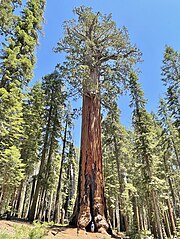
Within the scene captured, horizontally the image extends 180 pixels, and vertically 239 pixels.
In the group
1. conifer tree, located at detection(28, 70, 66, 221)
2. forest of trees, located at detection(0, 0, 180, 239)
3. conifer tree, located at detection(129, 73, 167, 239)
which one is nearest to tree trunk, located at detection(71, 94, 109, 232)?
forest of trees, located at detection(0, 0, 180, 239)

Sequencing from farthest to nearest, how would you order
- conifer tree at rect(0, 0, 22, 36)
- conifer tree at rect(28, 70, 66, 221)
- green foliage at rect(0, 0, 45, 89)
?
conifer tree at rect(28, 70, 66, 221) → green foliage at rect(0, 0, 45, 89) → conifer tree at rect(0, 0, 22, 36)

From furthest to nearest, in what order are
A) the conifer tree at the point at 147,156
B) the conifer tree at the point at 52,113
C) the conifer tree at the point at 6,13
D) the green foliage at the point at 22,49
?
the conifer tree at the point at 52,113 → the conifer tree at the point at 147,156 → the green foliage at the point at 22,49 → the conifer tree at the point at 6,13

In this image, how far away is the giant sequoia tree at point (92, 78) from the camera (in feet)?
31.3

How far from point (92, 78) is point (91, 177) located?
5514mm

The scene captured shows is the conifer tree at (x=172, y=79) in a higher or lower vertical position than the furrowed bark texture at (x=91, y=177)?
higher

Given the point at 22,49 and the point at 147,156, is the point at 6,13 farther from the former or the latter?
the point at 147,156

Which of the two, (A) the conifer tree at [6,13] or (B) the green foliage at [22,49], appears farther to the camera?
(B) the green foliage at [22,49]

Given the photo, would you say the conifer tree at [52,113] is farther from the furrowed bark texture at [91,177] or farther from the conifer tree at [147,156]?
the furrowed bark texture at [91,177]

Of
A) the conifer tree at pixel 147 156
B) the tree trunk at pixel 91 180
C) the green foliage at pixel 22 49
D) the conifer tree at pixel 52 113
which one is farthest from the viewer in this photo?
the conifer tree at pixel 52 113

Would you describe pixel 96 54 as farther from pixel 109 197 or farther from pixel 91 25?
pixel 109 197

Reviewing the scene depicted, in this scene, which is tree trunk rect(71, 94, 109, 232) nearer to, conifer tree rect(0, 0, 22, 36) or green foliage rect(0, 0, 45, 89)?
green foliage rect(0, 0, 45, 89)

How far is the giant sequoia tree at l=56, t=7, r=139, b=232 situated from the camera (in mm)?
9531

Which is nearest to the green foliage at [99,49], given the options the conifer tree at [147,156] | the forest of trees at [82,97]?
the forest of trees at [82,97]

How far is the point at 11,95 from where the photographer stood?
11992mm
